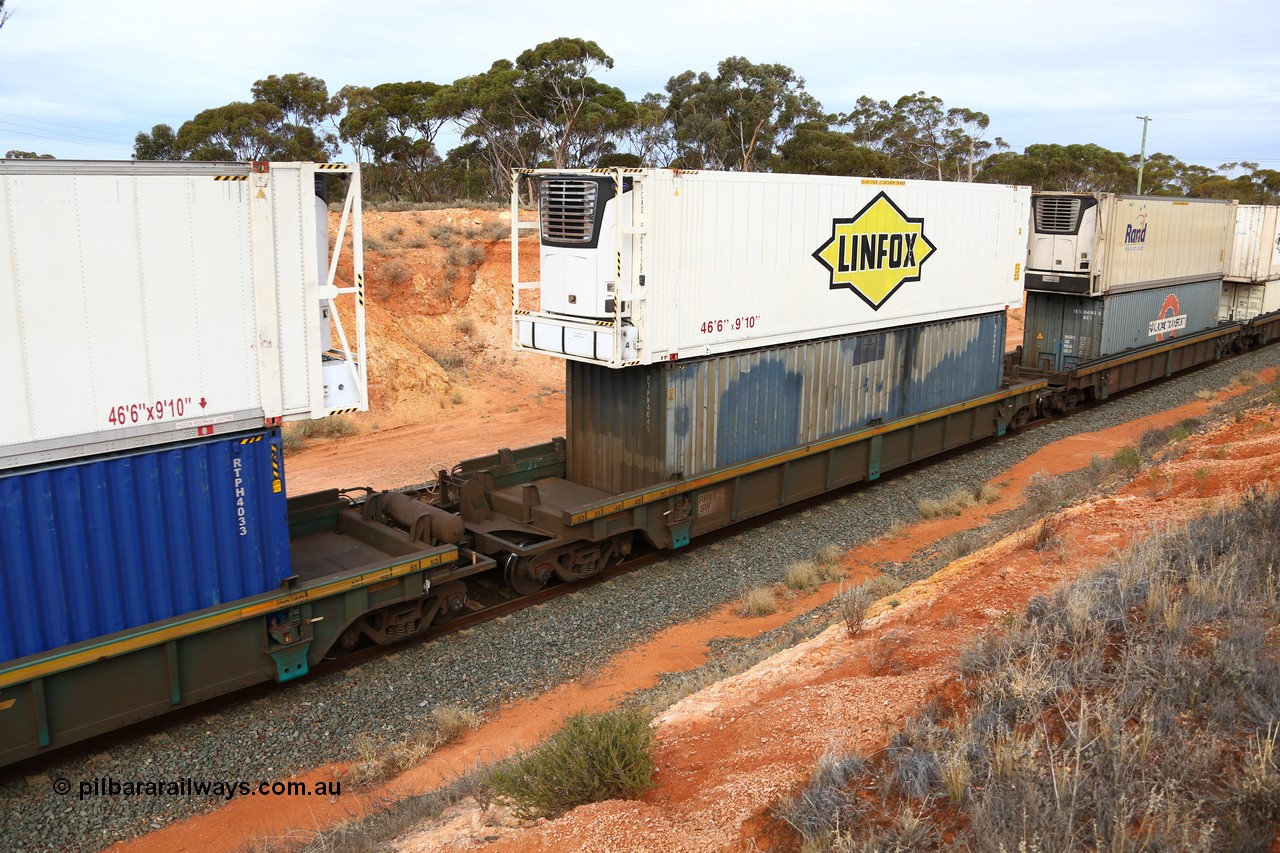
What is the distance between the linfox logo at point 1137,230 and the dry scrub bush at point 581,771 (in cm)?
1889

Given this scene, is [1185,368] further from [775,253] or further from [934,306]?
[775,253]

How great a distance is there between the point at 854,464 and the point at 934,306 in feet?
10.1

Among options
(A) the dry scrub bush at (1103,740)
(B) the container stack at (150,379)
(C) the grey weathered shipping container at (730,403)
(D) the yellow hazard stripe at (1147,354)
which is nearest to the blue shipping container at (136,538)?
(B) the container stack at (150,379)

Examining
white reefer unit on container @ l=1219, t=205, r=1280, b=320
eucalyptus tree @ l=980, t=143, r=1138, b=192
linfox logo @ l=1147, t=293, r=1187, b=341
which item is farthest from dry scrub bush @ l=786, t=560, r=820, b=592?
eucalyptus tree @ l=980, t=143, r=1138, b=192

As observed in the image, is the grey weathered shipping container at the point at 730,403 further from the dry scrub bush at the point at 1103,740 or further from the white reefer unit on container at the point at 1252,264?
the white reefer unit on container at the point at 1252,264

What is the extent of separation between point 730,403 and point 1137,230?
44.0ft

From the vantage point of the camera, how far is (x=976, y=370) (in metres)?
17.5

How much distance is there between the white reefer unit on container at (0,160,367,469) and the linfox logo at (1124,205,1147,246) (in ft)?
58.6

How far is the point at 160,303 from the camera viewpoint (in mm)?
7711

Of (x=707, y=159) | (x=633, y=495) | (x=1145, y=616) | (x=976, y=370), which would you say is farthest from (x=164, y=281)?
(x=707, y=159)

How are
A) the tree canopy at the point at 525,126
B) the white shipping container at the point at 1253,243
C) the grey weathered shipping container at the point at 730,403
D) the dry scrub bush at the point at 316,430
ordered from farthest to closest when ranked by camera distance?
the tree canopy at the point at 525,126, the white shipping container at the point at 1253,243, the dry scrub bush at the point at 316,430, the grey weathered shipping container at the point at 730,403

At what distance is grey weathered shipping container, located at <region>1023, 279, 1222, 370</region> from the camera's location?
20.6m

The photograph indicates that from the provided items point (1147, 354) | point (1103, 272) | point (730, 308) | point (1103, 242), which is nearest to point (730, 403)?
point (730, 308)

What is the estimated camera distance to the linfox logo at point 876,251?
13812 mm
